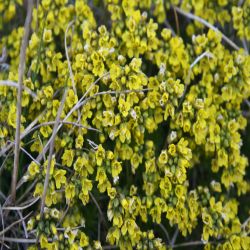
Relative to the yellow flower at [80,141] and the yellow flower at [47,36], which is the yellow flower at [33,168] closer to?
the yellow flower at [80,141]

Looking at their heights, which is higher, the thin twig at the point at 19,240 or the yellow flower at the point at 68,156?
the yellow flower at the point at 68,156

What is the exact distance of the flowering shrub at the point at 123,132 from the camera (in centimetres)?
153

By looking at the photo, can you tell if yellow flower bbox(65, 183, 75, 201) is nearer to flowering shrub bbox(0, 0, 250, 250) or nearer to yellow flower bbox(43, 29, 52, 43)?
flowering shrub bbox(0, 0, 250, 250)

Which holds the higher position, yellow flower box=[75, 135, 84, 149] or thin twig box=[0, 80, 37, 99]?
thin twig box=[0, 80, 37, 99]

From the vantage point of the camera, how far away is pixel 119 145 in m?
1.56

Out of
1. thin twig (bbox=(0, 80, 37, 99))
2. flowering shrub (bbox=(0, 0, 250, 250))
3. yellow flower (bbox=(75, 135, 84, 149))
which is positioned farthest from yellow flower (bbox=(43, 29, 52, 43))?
yellow flower (bbox=(75, 135, 84, 149))

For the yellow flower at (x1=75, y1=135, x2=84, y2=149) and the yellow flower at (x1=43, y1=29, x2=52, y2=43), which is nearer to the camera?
the yellow flower at (x1=75, y1=135, x2=84, y2=149)

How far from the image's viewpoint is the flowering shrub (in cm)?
153

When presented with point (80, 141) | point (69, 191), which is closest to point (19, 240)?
point (69, 191)

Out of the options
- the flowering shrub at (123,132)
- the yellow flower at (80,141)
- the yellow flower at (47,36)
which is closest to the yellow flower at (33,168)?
the flowering shrub at (123,132)

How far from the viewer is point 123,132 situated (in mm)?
1537

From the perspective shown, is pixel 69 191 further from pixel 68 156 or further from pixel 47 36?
pixel 47 36

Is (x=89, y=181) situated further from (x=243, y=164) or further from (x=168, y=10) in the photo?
(x=168, y=10)

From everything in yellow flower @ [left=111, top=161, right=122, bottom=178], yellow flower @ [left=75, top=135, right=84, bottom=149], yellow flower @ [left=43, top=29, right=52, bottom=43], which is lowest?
yellow flower @ [left=111, top=161, right=122, bottom=178]
